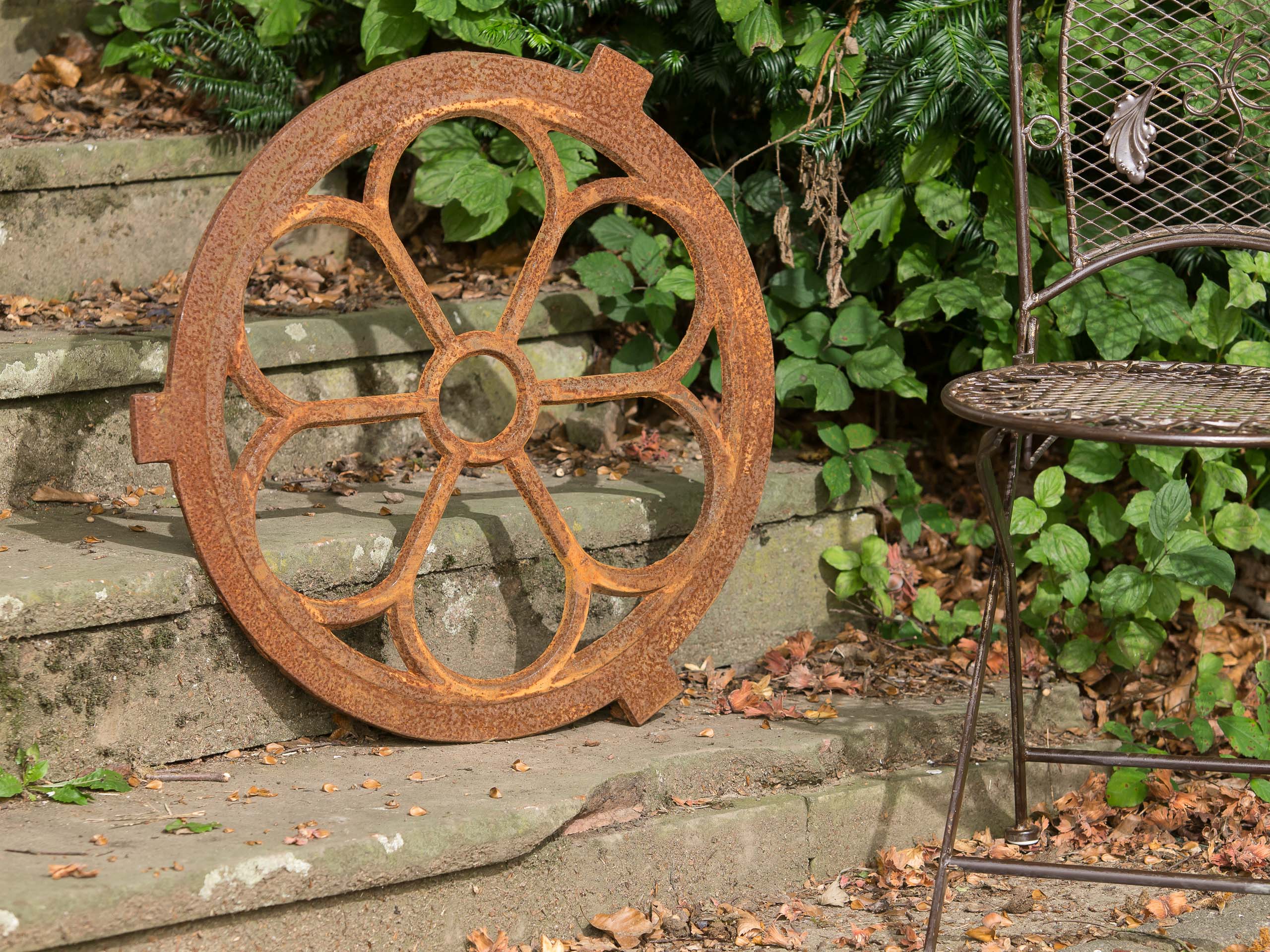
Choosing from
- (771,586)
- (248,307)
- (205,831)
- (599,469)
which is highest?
(248,307)

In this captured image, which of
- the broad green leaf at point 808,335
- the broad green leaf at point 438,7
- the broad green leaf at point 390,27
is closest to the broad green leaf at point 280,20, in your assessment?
the broad green leaf at point 390,27

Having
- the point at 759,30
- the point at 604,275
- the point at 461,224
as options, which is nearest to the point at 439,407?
the point at 604,275

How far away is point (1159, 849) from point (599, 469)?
139 centimetres

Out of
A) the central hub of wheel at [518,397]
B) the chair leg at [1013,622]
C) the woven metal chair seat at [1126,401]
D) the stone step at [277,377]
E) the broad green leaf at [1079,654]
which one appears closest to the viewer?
the woven metal chair seat at [1126,401]

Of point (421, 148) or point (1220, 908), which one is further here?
point (421, 148)

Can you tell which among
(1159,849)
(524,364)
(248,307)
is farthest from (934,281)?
(248,307)

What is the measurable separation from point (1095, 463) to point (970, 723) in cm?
98

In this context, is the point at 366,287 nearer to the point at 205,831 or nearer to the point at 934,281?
the point at 934,281

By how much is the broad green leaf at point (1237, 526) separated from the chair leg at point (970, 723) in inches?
34.4

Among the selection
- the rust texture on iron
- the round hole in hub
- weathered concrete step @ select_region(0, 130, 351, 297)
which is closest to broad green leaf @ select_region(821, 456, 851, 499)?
the rust texture on iron

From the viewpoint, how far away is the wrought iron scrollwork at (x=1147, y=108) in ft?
7.91

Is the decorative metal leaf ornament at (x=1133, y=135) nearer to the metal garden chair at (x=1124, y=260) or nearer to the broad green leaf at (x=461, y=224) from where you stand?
the metal garden chair at (x=1124, y=260)

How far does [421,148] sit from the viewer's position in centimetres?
316

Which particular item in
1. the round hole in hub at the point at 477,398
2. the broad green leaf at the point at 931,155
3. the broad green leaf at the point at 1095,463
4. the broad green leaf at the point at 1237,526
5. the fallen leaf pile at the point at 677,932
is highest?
the broad green leaf at the point at 931,155
